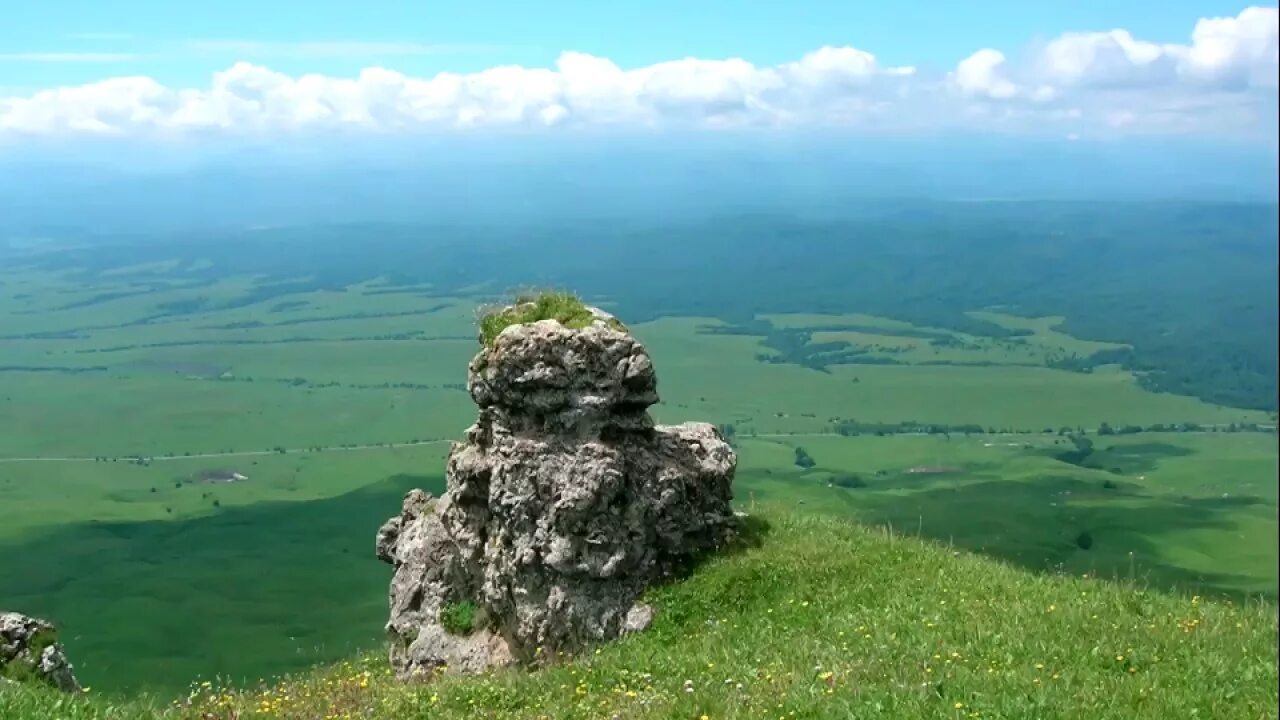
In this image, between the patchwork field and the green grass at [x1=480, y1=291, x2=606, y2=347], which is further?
the patchwork field

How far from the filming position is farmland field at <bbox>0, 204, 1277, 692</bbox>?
69.5 m

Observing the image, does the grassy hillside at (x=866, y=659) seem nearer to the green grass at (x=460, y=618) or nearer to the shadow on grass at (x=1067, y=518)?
the green grass at (x=460, y=618)

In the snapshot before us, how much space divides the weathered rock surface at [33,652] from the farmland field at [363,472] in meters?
13.5

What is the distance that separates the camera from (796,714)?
9742 millimetres

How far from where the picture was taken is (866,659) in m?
12.1

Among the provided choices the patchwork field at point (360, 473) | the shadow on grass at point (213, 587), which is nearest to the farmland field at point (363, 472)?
the shadow on grass at point (213, 587)

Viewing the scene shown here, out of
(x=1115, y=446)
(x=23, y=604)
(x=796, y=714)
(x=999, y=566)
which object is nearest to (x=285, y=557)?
(x=23, y=604)

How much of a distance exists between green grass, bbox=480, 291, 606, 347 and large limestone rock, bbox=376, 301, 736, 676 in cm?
42

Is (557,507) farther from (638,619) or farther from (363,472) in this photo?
(363,472)

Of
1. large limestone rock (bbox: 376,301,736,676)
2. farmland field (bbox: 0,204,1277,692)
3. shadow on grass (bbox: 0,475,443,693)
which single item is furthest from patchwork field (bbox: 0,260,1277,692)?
large limestone rock (bbox: 376,301,736,676)

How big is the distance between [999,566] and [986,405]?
152575 mm

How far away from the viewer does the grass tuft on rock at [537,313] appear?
2030cm

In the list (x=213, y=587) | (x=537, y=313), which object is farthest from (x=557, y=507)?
(x=213, y=587)

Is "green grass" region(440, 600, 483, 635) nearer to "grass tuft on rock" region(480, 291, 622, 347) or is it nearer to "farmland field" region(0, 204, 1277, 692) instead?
"grass tuft on rock" region(480, 291, 622, 347)
